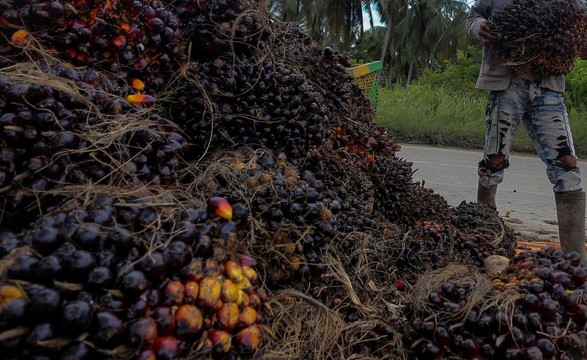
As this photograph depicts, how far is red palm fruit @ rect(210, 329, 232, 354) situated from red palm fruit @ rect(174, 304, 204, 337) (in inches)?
1.4

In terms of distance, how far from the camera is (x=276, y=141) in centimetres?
167

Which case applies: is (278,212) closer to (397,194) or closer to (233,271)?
(233,271)

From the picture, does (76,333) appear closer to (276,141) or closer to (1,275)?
(1,275)

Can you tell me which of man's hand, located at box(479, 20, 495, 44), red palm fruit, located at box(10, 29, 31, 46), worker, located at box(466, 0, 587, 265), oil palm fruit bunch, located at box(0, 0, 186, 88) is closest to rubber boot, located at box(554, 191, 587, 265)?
worker, located at box(466, 0, 587, 265)

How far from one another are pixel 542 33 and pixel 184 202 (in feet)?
8.36

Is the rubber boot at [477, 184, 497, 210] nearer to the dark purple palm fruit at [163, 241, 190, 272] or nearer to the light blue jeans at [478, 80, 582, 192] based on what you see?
the light blue jeans at [478, 80, 582, 192]

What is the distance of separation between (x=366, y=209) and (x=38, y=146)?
3.65ft

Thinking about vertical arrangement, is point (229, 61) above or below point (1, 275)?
above

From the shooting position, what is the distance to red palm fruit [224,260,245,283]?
1.03 metres

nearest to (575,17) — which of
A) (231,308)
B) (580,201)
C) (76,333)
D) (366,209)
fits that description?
(580,201)

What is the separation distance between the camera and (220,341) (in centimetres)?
95

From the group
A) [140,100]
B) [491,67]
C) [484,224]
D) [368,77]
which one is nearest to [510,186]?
[368,77]

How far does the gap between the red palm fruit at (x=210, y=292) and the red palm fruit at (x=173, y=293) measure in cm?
4

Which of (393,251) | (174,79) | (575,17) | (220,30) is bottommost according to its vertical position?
(393,251)
